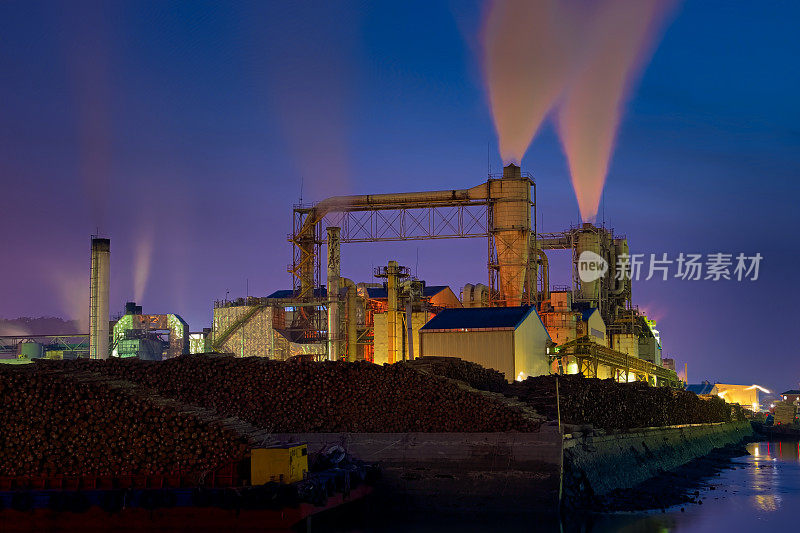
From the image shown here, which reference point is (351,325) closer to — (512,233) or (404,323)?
(404,323)

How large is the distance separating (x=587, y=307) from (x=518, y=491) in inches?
2002

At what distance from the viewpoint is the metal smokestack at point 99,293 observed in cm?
6109

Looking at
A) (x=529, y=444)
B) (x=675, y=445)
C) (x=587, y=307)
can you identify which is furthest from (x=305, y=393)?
(x=587, y=307)

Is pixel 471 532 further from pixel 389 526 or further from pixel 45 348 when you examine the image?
pixel 45 348

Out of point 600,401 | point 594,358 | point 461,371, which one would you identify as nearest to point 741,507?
point 600,401

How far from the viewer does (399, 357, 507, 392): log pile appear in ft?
107

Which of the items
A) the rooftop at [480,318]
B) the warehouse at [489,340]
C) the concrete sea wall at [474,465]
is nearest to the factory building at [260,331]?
the rooftop at [480,318]

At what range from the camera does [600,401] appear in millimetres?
36500

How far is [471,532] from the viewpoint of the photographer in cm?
2427

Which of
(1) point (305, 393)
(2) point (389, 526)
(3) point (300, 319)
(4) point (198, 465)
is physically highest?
(3) point (300, 319)

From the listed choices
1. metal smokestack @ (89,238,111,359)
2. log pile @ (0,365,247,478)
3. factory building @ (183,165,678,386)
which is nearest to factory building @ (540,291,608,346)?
factory building @ (183,165,678,386)

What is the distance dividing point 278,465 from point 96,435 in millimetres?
5766

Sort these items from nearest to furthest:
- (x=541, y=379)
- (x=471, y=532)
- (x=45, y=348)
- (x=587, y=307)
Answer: (x=471, y=532)
(x=541, y=379)
(x=587, y=307)
(x=45, y=348)

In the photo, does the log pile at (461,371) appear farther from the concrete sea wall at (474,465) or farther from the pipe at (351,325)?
→ the pipe at (351,325)
